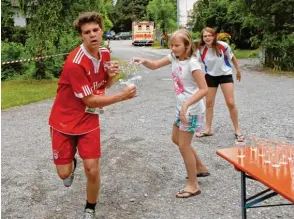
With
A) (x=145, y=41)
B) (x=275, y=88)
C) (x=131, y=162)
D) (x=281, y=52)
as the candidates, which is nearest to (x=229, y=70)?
(x=131, y=162)

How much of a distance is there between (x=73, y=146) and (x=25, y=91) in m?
9.60

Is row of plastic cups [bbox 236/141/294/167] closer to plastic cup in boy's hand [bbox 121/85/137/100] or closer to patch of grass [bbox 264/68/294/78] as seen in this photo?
plastic cup in boy's hand [bbox 121/85/137/100]

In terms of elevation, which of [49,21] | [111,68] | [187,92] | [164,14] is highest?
[164,14]

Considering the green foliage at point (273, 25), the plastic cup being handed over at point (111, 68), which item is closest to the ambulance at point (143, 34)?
the green foliage at point (273, 25)

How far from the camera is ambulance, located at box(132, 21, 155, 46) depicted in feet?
160

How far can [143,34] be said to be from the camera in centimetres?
4966

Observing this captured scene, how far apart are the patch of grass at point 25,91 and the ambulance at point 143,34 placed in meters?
33.9

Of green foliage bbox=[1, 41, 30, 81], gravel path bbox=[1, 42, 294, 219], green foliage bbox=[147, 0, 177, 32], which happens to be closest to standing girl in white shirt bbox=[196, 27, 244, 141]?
gravel path bbox=[1, 42, 294, 219]

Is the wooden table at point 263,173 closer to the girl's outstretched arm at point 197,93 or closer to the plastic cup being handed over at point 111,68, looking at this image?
the girl's outstretched arm at point 197,93

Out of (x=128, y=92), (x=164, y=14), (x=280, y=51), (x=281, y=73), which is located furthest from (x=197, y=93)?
(x=164, y=14)

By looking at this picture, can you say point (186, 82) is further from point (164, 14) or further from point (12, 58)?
point (164, 14)

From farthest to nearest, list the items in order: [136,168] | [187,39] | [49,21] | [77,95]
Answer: [49,21], [136,168], [187,39], [77,95]

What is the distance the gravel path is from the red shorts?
2.10 ft

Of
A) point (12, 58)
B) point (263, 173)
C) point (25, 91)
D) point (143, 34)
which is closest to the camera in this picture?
point (263, 173)
